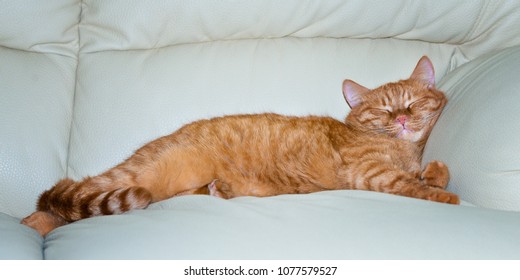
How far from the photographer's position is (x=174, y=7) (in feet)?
9.26

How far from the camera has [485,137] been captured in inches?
86.0

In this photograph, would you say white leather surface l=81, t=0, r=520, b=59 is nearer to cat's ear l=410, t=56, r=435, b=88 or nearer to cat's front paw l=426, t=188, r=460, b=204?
cat's ear l=410, t=56, r=435, b=88

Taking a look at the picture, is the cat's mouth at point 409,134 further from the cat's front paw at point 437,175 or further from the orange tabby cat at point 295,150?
the cat's front paw at point 437,175

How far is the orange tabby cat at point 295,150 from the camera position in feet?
8.55

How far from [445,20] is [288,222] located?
1728 millimetres

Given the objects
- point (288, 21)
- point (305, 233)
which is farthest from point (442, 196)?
point (288, 21)

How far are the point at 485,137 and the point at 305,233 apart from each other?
924 mm

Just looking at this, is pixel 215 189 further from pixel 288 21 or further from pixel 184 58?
pixel 288 21

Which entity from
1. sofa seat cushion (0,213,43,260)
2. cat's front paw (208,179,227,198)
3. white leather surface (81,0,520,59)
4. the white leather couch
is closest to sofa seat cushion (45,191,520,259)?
sofa seat cushion (0,213,43,260)

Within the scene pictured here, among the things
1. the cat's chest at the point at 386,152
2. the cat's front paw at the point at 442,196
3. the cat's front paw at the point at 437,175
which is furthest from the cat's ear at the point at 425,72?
the cat's front paw at the point at 442,196

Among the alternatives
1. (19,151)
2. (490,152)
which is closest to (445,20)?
(490,152)

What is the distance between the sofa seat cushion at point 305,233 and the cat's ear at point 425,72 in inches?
42.5
